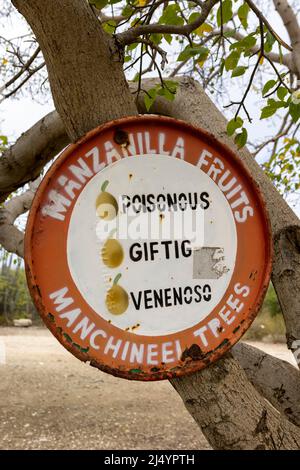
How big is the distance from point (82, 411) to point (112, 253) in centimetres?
578

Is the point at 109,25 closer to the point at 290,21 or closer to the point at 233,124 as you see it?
the point at 233,124

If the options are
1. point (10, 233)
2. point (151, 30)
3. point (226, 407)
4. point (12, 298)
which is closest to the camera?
point (226, 407)

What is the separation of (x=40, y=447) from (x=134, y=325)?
459 cm

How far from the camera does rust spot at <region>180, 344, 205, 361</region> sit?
107cm

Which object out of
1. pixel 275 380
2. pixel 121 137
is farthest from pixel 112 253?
pixel 275 380

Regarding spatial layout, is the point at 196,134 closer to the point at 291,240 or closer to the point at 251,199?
the point at 251,199

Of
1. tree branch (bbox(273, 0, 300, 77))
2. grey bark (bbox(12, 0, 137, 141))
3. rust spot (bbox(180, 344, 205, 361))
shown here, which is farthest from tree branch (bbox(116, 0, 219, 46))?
tree branch (bbox(273, 0, 300, 77))

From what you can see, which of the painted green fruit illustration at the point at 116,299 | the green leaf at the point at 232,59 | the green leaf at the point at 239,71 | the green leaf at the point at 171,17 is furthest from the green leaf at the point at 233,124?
the painted green fruit illustration at the point at 116,299

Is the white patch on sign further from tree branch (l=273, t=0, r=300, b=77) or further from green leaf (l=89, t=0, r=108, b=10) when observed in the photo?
tree branch (l=273, t=0, r=300, b=77)

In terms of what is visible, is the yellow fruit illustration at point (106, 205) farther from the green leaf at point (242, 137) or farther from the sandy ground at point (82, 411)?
the sandy ground at point (82, 411)

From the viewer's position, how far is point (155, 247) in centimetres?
109

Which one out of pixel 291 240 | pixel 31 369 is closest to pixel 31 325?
pixel 31 369

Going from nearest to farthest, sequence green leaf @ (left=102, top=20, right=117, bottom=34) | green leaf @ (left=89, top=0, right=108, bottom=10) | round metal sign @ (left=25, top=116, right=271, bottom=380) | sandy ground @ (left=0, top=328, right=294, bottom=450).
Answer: round metal sign @ (left=25, top=116, right=271, bottom=380) < green leaf @ (left=89, top=0, right=108, bottom=10) < green leaf @ (left=102, top=20, right=117, bottom=34) < sandy ground @ (left=0, top=328, right=294, bottom=450)

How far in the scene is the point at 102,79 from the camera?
1260 mm
